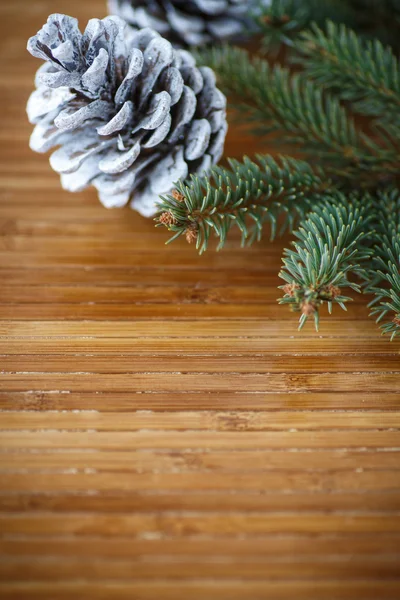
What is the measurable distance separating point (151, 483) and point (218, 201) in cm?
16

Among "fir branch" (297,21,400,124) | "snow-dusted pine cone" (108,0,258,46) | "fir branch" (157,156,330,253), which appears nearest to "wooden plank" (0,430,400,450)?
"fir branch" (157,156,330,253)

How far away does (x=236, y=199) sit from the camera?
32 cm

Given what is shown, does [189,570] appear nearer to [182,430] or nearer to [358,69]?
[182,430]

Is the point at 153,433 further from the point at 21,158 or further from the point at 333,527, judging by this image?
the point at 21,158

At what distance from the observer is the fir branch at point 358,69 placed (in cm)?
38

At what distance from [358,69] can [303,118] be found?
5cm

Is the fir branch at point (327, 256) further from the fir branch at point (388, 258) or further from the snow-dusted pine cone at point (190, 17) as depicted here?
the snow-dusted pine cone at point (190, 17)

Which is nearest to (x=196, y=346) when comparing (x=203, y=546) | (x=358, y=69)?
(x=203, y=546)

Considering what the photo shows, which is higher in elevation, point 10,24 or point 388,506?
point 10,24

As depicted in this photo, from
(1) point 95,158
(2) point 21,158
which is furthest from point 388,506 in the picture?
(2) point 21,158

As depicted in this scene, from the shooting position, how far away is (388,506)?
28 centimetres

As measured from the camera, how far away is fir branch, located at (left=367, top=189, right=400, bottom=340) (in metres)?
0.30

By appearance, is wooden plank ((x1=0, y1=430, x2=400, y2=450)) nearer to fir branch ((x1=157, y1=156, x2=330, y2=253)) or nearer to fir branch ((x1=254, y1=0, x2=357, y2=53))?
fir branch ((x1=157, y1=156, x2=330, y2=253))

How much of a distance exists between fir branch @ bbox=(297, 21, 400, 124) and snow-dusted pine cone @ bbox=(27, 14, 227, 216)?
0.10 metres
